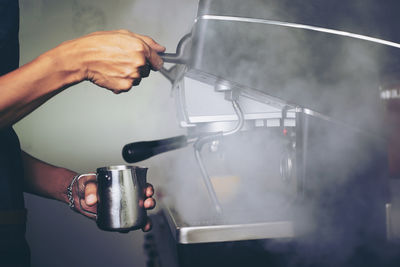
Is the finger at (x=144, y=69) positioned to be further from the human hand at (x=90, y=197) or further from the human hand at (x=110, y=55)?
the human hand at (x=90, y=197)

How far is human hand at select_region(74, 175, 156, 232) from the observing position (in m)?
0.68

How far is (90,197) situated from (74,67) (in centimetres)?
26

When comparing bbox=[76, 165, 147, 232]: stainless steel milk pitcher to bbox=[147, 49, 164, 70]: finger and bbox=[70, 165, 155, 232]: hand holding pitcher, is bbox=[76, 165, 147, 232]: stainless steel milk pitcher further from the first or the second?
bbox=[147, 49, 164, 70]: finger

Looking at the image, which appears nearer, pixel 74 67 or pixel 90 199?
pixel 74 67

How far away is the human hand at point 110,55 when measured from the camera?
571 mm

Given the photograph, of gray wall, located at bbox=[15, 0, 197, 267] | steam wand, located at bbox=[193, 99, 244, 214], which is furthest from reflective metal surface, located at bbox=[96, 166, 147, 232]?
gray wall, located at bbox=[15, 0, 197, 267]

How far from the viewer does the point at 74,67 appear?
0.58 metres

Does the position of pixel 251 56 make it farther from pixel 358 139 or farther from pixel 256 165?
pixel 256 165

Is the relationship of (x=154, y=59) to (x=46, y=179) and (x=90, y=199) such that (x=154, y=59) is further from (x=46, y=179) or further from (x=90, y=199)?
(x=46, y=179)

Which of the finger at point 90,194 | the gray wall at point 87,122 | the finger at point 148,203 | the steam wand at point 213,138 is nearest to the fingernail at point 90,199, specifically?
the finger at point 90,194

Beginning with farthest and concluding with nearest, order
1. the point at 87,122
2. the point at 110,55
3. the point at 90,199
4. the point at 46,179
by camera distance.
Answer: the point at 87,122 < the point at 46,179 < the point at 90,199 < the point at 110,55

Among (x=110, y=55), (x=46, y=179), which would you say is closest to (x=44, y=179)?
(x=46, y=179)

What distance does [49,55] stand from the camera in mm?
586

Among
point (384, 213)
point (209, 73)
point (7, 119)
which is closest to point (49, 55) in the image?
point (7, 119)
